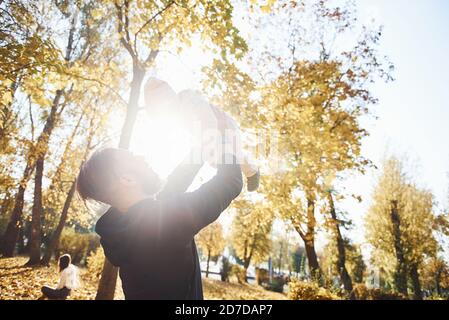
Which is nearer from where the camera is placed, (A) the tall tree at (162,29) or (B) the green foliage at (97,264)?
(A) the tall tree at (162,29)

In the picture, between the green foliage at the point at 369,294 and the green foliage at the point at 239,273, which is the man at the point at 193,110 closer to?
the green foliage at the point at 369,294

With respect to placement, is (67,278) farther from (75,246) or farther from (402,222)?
(402,222)

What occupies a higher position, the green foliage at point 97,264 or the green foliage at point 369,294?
the green foliage at point 97,264

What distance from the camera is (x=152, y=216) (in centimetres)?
121

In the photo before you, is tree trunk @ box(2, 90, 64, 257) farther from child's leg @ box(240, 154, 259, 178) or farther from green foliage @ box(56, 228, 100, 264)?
child's leg @ box(240, 154, 259, 178)

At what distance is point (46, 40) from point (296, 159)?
6104mm

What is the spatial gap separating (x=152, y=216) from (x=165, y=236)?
103mm

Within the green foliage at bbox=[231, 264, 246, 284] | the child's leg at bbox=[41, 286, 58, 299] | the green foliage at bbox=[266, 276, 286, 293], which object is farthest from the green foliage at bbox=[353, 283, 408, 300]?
the child's leg at bbox=[41, 286, 58, 299]

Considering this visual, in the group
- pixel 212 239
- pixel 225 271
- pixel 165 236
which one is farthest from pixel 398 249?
pixel 165 236

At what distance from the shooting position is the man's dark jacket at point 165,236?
1145mm

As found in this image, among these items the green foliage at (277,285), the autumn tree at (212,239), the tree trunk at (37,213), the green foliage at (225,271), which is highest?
the tree trunk at (37,213)

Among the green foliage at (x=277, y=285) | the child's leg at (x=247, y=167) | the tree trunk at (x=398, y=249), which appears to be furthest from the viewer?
the green foliage at (x=277, y=285)

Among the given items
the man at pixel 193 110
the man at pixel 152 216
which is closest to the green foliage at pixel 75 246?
the man at pixel 152 216
